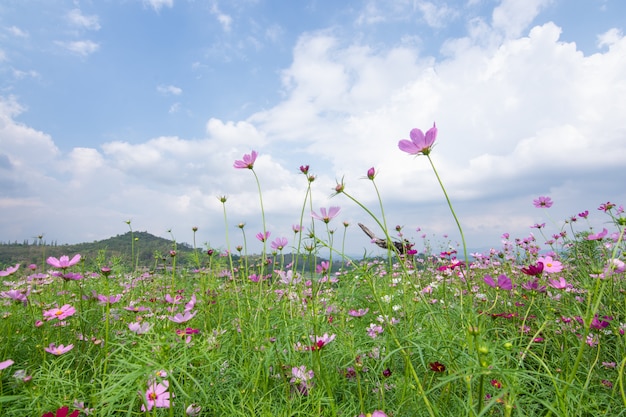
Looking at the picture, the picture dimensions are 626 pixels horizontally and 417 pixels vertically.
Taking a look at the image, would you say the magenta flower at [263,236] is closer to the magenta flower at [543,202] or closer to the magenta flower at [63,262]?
the magenta flower at [63,262]

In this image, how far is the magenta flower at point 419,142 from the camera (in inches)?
45.2

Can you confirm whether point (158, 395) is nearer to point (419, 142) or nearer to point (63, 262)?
point (63, 262)

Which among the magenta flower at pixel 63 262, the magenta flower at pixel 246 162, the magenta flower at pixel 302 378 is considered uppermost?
the magenta flower at pixel 246 162

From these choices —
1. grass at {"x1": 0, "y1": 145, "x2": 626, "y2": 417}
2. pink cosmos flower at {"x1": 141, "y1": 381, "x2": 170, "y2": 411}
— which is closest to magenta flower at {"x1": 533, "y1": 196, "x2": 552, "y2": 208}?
grass at {"x1": 0, "y1": 145, "x2": 626, "y2": 417}

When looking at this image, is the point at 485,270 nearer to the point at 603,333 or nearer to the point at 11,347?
the point at 603,333

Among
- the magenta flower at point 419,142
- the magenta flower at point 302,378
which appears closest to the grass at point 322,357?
the magenta flower at point 302,378

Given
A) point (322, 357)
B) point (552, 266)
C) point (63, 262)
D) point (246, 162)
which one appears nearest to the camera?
point (552, 266)

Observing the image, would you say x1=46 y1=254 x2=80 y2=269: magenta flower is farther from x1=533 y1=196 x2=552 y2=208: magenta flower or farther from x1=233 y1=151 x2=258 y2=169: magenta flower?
x1=533 y1=196 x2=552 y2=208: magenta flower

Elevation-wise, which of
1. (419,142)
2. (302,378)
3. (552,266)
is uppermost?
(419,142)

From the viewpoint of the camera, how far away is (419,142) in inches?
46.3

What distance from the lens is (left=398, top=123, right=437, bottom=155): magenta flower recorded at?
1.15 metres

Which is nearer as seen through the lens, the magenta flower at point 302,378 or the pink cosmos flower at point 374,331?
the magenta flower at point 302,378

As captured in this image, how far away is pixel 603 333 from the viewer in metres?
2.08

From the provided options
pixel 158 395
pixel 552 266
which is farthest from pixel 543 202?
pixel 158 395
